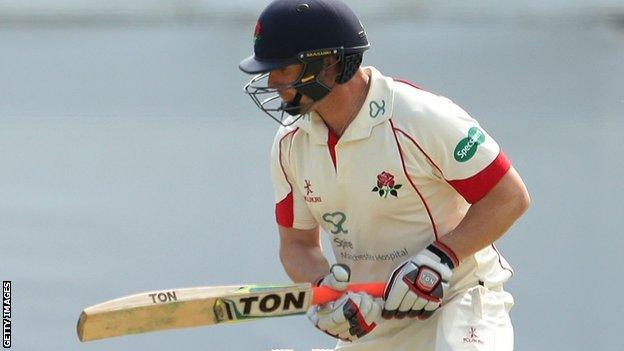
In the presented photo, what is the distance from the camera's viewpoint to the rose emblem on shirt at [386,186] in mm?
3707

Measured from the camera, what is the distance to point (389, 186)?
3.71m

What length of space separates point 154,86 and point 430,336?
6.13ft

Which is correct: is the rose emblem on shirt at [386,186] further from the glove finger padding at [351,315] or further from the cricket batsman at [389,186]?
the glove finger padding at [351,315]

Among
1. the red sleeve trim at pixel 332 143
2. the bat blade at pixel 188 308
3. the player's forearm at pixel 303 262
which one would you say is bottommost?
the player's forearm at pixel 303 262

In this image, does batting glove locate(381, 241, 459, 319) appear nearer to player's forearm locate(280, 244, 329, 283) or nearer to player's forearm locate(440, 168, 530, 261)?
player's forearm locate(440, 168, 530, 261)

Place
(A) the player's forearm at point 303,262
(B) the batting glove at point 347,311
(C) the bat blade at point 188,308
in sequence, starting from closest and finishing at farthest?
1. (C) the bat blade at point 188,308
2. (B) the batting glove at point 347,311
3. (A) the player's forearm at point 303,262

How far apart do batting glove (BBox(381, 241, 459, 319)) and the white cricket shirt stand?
0.12 metres

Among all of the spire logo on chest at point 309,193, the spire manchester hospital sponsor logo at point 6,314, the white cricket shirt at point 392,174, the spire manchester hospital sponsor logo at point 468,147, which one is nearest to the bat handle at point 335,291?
the white cricket shirt at point 392,174

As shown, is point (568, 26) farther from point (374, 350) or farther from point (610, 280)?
point (374, 350)

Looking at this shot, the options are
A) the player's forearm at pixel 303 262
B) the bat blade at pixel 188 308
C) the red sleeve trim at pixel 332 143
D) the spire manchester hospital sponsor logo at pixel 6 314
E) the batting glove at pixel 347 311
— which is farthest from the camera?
A: the spire manchester hospital sponsor logo at pixel 6 314

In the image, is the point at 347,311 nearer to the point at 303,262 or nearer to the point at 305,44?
the point at 303,262

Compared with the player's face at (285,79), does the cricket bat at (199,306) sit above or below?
below

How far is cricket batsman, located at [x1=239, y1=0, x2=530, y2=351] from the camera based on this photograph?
365 cm

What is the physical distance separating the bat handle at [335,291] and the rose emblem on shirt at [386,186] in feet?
0.75
